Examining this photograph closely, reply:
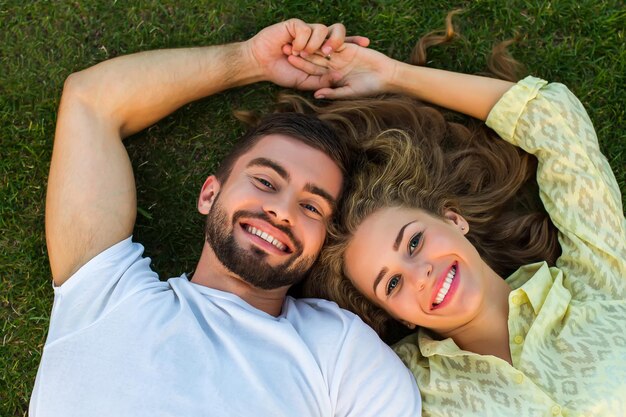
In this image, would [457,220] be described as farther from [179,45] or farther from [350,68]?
[179,45]

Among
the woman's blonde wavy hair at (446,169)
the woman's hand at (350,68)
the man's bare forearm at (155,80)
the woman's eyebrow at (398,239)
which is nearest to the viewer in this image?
the woman's eyebrow at (398,239)

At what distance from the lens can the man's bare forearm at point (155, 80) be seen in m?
3.79

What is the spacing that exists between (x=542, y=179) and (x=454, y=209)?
21.5 inches

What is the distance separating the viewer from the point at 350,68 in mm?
4098

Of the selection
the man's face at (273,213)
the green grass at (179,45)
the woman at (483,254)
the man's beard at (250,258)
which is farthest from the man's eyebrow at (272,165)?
the green grass at (179,45)

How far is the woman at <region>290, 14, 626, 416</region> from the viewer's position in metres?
3.26

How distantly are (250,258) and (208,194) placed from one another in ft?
1.85

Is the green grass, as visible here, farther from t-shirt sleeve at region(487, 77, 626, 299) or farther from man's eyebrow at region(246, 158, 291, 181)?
man's eyebrow at region(246, 158, 291, 181)

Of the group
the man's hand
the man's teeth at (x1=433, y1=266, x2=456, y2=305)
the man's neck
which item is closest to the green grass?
the man's hand

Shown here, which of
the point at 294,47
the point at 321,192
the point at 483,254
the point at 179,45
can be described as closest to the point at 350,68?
the point at 294,47

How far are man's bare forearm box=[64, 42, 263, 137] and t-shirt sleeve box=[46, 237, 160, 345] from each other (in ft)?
2.82

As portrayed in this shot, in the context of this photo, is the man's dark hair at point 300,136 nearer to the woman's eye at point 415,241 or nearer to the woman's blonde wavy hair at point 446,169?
the woman's blonde wavy hair at point 446,169

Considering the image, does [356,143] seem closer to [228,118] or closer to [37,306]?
[228,118]

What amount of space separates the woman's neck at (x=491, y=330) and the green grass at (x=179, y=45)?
132cm
